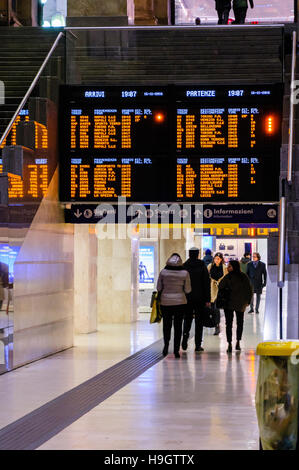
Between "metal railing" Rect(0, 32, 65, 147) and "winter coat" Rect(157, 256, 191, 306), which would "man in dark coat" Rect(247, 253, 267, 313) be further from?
"winter coat" Rect(157, 256, 191, 306)

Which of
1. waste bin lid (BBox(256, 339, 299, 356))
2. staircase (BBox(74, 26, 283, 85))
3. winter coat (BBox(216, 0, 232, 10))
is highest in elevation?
winter coat (BBox(216, 0, 232, 10))

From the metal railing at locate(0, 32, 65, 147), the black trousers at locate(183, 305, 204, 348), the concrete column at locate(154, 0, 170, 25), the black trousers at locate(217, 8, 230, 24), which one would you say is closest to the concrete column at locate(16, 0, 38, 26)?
the concrete column at locate(154, 0, 170, 25)

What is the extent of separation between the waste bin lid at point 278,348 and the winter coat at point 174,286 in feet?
29.4

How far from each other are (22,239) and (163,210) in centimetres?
294

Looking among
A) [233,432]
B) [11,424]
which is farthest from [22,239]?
[233,432]

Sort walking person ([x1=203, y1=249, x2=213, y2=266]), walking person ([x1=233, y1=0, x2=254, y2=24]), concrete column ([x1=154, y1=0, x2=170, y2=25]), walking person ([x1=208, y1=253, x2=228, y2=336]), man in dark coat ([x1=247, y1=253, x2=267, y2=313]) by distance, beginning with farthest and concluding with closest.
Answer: concrete column ([x1=154, y1=0, x2=170, y2=25]) < man in dark coat ([x1=247, y1=253, x2=267, y2=313]) < walking person ([x1=203, y1=249, x2=213, y2=266]) < walking person ([x1=233, y1=0, x2=254, y2=24]) < walking person ([x1=208, y1=253, x2=228, y2=336])

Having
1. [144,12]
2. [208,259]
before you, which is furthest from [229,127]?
[144,12]

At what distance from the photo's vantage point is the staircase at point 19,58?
56.4 ft

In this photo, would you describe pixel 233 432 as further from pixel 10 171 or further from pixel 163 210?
pixel 163 210

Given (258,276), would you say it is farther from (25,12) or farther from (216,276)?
(25,12)

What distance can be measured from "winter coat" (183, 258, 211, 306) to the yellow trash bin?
9910 mm

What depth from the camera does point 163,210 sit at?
16.5m

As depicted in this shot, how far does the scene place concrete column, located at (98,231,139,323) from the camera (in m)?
24.1

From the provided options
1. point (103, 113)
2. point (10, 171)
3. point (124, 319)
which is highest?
point (103, 113)
